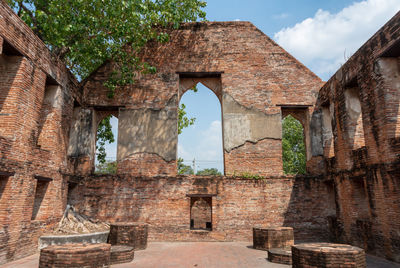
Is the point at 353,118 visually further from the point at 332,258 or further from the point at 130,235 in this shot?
the point at 130,235

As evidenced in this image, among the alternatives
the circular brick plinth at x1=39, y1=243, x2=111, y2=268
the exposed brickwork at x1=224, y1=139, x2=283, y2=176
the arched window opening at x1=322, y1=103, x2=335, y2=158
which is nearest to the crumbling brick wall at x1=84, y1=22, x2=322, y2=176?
the exposed brickwork at x1=224, y1=139, x2=283, y2=176

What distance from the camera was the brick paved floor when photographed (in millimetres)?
5781

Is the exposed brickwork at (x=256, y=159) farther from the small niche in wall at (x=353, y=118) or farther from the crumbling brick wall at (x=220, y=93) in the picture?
the small niche in wall at (x=353, y=118)

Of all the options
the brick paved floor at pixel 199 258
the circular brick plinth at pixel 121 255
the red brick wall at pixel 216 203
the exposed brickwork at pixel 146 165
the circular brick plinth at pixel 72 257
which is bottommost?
the brick paved floor at pixel 199 258

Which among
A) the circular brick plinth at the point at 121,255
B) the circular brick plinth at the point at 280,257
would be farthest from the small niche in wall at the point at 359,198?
the circular brick plinth at the point at 121,255

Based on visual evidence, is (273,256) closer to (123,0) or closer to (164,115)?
(164,115)

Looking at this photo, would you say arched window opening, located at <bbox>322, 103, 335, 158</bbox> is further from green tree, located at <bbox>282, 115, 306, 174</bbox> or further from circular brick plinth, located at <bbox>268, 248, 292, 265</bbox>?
green tree, located at <bbox>282, 115, 306, 174</bbox>

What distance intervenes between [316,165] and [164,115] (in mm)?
5689

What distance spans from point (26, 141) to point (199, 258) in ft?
16.2

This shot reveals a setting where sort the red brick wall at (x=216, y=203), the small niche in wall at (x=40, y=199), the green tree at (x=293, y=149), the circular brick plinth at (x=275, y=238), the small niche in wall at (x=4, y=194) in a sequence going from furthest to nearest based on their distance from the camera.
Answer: the green tree at (x=293, y=149), the red brick wall at (x=216, y=203), the small niche in wall at (x=40, y=199), the circular brick plinth at (x=275, y=238), the small niche in wall at (x=4, y=194)

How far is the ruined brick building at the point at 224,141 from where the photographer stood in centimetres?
659

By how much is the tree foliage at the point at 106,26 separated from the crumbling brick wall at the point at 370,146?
6068 mm

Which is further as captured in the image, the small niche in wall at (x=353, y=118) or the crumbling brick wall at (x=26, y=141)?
the small niche in wall at (x=353, y=118)

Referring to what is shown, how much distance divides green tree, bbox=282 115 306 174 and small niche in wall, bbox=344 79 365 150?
14.7m
